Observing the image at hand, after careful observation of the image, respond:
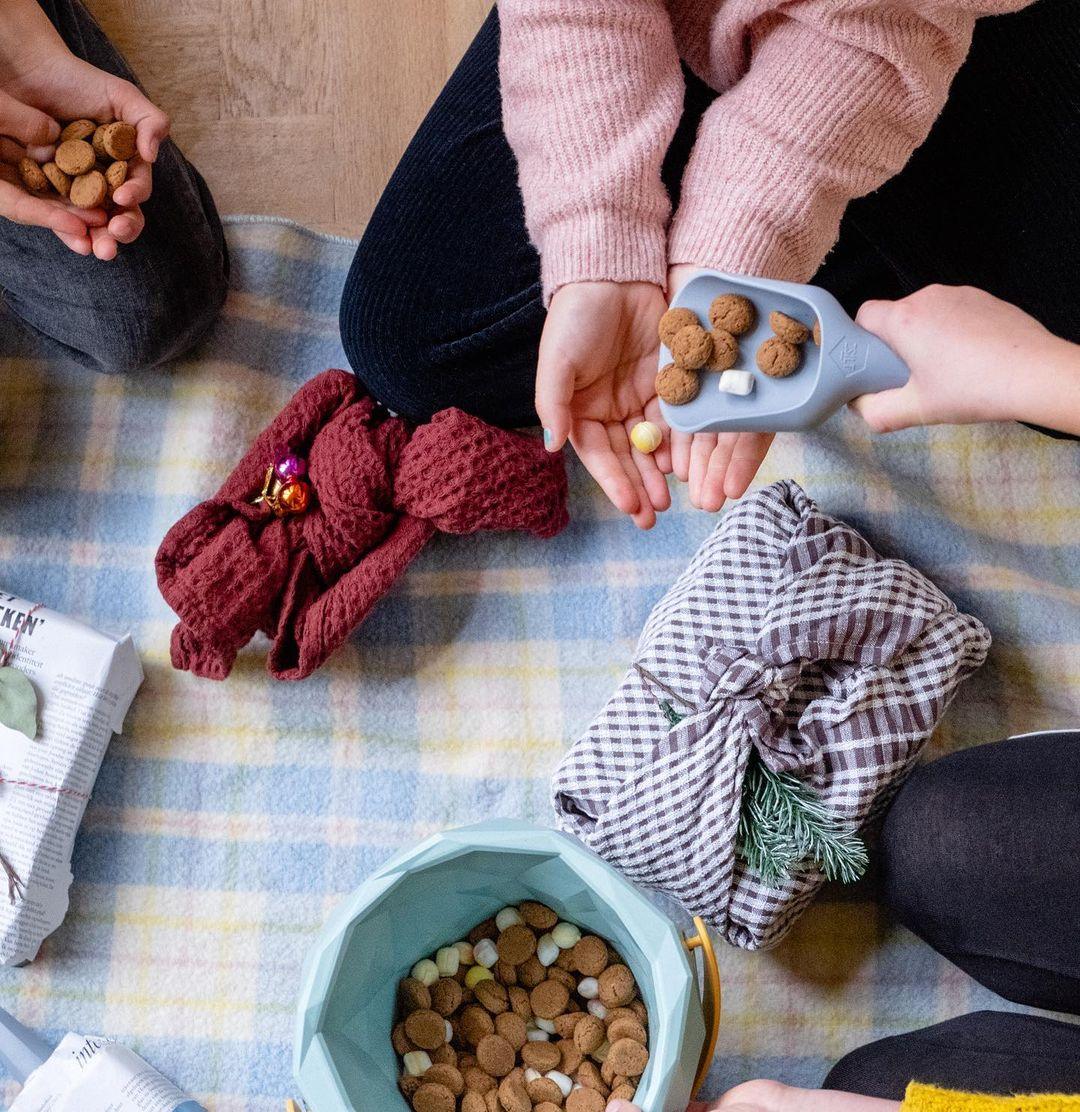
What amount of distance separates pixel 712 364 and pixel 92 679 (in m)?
0.59

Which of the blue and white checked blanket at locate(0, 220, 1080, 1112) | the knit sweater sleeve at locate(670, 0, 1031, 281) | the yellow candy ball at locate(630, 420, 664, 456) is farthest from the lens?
the blue and white checked blanket at locate(0, 220, 1080, 1112)

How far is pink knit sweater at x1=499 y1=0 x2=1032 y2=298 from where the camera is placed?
767mm

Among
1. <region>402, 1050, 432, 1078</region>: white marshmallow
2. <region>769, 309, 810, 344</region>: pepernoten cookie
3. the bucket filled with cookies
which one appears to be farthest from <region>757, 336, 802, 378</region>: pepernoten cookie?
<region>402, 1050, 432, 1078</region>: white marshmallow

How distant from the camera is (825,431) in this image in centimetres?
103

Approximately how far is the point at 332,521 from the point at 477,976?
1.32 ft

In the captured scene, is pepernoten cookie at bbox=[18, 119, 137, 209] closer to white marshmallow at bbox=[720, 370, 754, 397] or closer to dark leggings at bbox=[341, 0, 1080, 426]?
dark leggings at bbox=[341, 0, 1080, 426]

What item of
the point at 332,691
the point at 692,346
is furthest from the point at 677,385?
the point at 332,691

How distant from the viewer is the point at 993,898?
0.86 metres

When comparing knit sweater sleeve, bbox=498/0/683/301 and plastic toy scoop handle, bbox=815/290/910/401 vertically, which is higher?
knit sweater sleeve, bbox=498/0/683/301

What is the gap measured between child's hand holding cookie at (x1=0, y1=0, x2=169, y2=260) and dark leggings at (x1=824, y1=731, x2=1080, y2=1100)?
30.4 inches

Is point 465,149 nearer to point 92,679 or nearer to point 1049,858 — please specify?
point 92,679

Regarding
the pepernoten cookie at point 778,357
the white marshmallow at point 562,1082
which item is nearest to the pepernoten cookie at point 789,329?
the pepernoten cookie at point 778,357

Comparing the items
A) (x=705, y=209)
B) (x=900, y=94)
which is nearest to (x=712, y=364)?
(x=705, y=209)

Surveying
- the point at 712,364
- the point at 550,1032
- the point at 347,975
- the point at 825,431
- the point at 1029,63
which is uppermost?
the point at 1029,63
